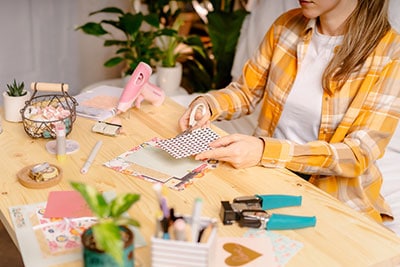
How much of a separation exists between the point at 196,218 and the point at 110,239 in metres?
0.13

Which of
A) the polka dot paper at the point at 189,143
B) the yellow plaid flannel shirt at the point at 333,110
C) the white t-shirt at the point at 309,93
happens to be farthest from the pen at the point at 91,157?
the white t-shirt at the point at 309,93

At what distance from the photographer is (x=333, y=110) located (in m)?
1.50

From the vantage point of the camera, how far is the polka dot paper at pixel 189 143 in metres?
1.27

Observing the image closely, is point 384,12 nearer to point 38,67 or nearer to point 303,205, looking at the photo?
point 303,205

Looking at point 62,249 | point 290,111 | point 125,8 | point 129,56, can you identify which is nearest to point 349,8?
point 290,111

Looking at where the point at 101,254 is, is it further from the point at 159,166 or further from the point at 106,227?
the point at 159,166

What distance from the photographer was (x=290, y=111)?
63.6 inches

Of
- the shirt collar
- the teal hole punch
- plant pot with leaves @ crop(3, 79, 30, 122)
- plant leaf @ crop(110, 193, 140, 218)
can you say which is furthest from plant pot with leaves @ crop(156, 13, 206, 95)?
plant leaf @ crop(110, 193, 140, 218)

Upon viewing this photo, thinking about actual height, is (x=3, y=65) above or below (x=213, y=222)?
below

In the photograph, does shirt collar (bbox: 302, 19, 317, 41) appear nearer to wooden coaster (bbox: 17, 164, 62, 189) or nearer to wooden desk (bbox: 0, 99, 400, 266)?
wooden desk (bbox: 0, 99, 400, 266)

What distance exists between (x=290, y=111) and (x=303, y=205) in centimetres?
51

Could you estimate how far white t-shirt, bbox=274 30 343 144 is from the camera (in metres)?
1.54

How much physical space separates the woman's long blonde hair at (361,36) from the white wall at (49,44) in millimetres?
1720

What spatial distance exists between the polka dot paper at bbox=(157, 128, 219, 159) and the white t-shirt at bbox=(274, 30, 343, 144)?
35 centimetres
